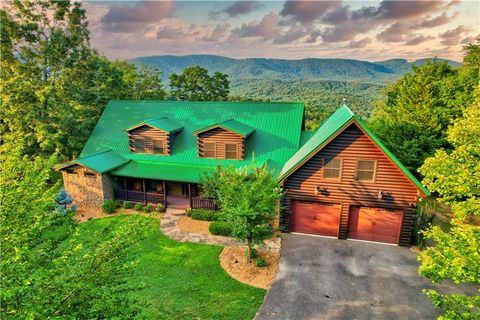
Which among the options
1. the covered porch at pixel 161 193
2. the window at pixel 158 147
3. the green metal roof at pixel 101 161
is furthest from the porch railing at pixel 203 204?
the green metal roof at pixel 101 161

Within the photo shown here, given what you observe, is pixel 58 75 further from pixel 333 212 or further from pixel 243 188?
pixel 333 212

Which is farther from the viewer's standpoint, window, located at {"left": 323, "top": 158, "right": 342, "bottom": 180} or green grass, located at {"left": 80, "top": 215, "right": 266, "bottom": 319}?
window, located at {"left": 323, "top": 158, "right": 342, "bottom": 180}

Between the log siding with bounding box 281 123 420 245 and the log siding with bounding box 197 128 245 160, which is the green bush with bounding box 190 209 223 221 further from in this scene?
the log siding with bounding box 281 123 420 245

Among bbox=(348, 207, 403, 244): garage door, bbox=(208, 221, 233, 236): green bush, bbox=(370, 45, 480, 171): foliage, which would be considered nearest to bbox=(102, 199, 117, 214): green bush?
bbox=(208, 221, 233, 236): green bush

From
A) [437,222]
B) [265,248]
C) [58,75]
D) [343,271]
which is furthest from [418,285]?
[58,75]

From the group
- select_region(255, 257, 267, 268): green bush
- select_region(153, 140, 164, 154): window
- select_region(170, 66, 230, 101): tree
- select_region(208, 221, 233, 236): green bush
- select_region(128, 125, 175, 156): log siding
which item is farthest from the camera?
select_region(170, 66, 230, 101): tree

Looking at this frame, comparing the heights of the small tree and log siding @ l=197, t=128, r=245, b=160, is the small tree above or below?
below

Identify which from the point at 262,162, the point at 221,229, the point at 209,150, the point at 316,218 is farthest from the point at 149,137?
the point at 316,218
